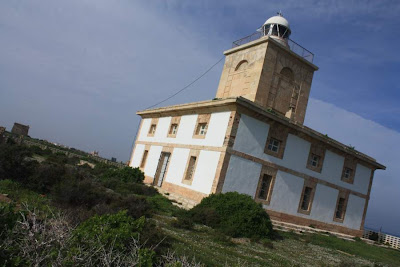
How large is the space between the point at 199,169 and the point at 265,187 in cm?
353

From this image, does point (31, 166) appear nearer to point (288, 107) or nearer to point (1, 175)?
point (1, 175)

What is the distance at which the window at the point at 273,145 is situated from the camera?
16297mm

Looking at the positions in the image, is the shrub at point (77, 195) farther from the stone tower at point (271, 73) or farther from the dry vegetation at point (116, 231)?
the stone tower at point (271, 73)

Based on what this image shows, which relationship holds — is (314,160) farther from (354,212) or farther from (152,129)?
(152,129)

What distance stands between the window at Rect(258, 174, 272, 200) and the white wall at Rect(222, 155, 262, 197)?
24.7 inches

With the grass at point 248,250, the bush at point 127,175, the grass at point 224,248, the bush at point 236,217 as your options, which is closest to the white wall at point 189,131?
the bush at point 127,175

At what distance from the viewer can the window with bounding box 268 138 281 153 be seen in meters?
16.3

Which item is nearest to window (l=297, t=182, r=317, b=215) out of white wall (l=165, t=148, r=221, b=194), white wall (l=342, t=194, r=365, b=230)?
white wall (l=342, t=194, r=365, b=230)

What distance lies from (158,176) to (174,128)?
3.21 metres

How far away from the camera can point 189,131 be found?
59.1ft

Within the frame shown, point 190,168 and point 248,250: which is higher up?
point 190,168

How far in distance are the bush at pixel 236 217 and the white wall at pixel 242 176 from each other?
185 centimetres

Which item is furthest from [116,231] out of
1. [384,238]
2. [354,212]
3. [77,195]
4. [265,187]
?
[384,238]

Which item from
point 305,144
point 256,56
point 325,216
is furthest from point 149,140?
point 325,216
